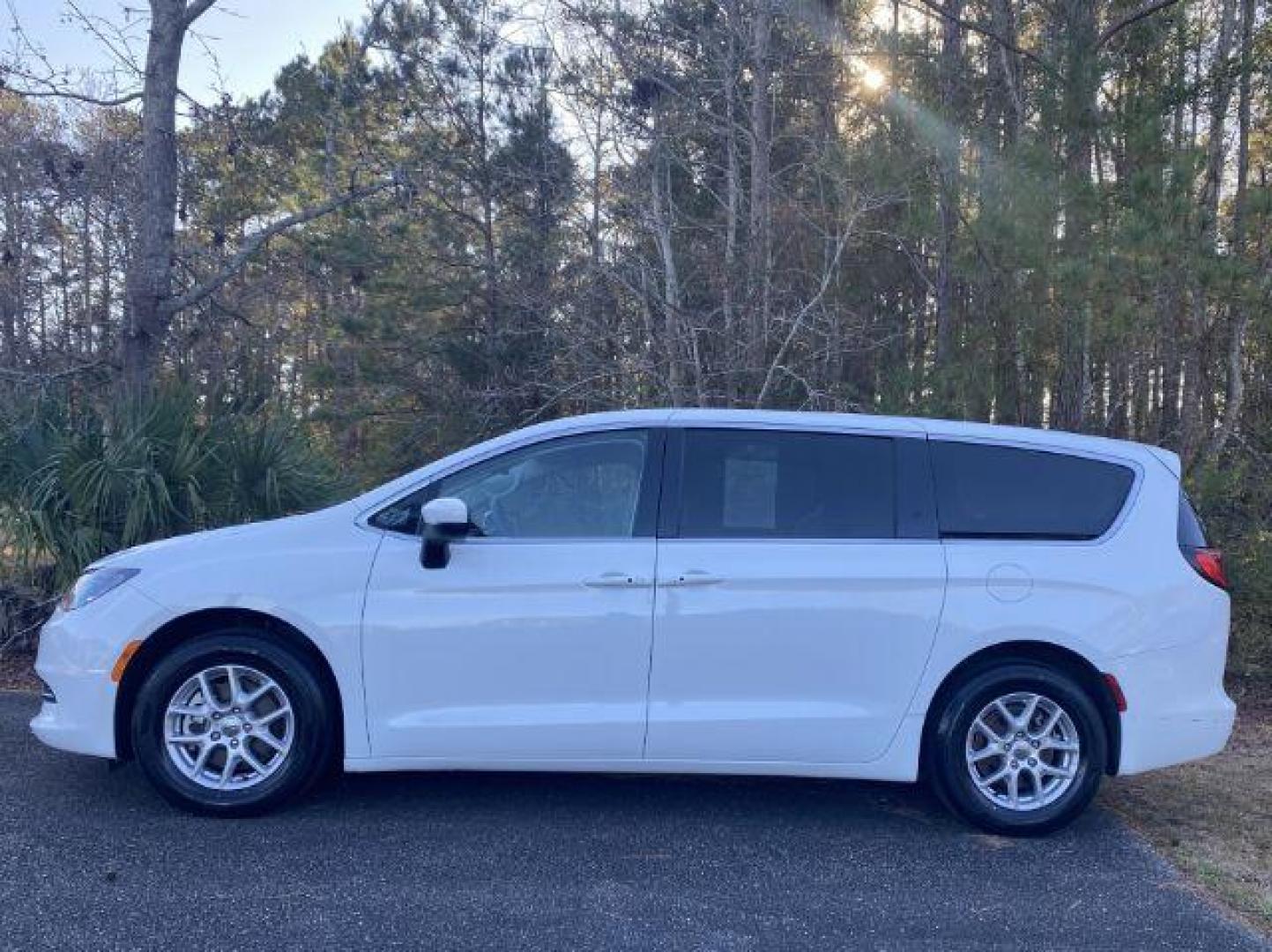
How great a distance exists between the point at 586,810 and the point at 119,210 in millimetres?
12705

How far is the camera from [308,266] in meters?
19.2

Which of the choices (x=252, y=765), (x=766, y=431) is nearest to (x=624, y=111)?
(x=766, y=431)

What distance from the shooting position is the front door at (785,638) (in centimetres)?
529

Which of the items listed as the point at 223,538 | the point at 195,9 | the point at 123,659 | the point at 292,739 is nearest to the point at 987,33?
the point at 195,9

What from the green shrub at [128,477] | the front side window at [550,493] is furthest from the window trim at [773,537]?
the green shrub at [128,477]

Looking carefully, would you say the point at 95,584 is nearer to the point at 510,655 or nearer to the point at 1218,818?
the point at 510,655

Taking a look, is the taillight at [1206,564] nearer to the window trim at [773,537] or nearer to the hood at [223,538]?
the window trim at [773,537]

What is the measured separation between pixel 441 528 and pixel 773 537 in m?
1.43

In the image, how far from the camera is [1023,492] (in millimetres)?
5625

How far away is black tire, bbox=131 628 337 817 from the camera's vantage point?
207 inches

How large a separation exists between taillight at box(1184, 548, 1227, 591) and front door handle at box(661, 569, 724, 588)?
2.14 metres

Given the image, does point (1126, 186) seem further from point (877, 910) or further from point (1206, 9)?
point (877, 910)

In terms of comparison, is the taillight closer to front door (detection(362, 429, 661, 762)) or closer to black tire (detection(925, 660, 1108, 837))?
black tire (detection(925, 660, 1108, 837))

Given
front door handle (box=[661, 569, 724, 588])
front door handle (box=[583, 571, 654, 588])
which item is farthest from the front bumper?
front door handle (box=[661, 569, 724, 588])
